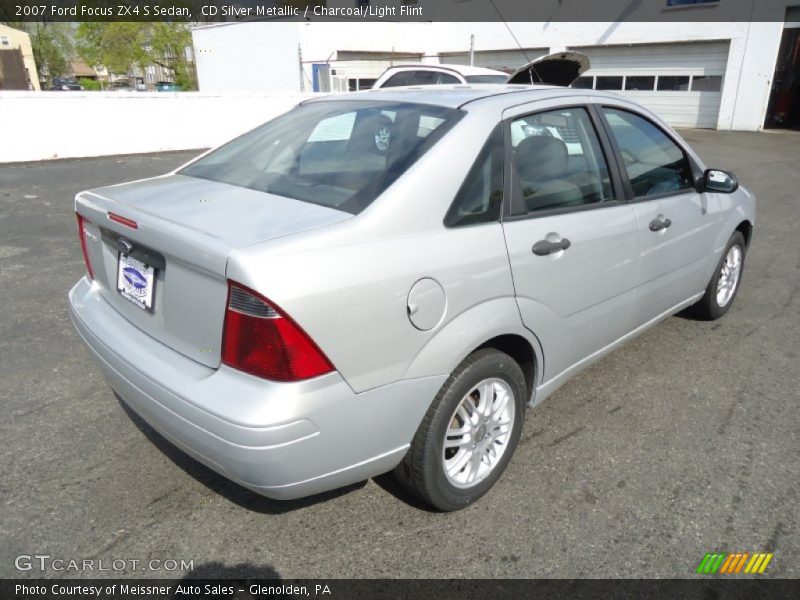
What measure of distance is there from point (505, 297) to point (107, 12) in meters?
56.7

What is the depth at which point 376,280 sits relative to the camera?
1.94 m

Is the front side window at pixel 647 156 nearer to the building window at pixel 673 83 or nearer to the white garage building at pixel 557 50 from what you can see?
the white garage building at pixel 557 50

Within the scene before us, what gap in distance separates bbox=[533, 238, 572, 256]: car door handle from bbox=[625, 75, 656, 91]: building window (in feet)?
68.5

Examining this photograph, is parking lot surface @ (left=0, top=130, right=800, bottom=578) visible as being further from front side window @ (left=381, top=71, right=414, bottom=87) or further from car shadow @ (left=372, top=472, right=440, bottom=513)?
front side window @ (left=381, top=71, right=414, bottom=87)

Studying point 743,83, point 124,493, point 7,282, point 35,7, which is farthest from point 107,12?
point 124,493

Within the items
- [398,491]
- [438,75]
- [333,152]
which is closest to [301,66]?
[438,75]

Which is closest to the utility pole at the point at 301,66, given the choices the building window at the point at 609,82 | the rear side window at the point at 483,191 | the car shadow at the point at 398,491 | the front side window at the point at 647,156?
the building window at the point at 609,82

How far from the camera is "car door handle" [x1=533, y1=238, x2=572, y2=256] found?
246cm

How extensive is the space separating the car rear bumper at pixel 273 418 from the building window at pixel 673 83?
2136cm

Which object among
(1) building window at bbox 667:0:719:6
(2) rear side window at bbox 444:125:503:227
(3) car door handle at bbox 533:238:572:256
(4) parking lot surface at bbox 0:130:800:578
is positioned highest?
(1) building window at bbox 667:0:719:6

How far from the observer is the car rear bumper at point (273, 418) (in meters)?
1.84

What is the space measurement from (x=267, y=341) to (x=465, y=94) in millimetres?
1554

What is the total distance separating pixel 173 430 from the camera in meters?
2.09

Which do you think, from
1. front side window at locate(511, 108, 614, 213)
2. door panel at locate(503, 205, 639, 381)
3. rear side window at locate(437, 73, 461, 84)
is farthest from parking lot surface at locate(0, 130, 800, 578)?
rear side window at locate(437, 73, 461, 84)
